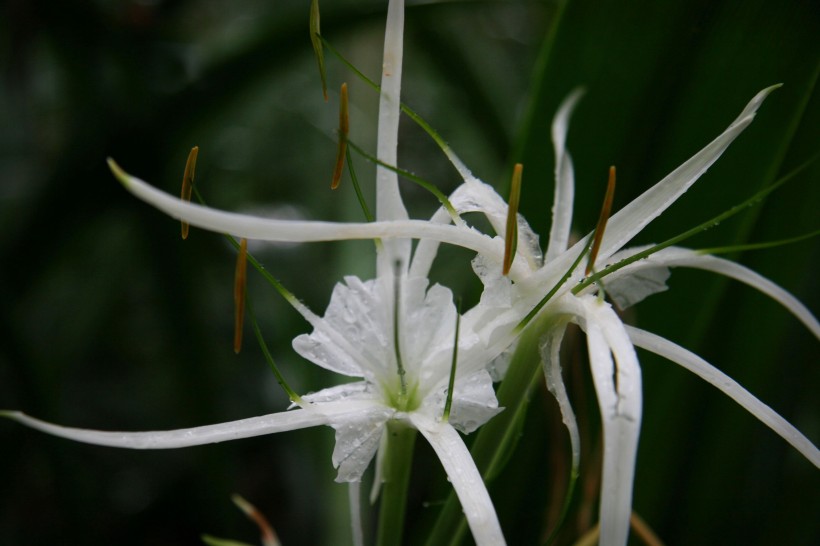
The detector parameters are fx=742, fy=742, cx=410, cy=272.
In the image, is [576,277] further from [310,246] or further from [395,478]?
[310,246]

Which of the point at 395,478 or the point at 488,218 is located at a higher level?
the point at 488,218

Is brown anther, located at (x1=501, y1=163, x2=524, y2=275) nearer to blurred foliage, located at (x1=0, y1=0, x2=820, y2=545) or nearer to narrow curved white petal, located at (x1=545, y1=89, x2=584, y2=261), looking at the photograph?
narrow curved white petal, located at (x1=545, y1=89, x2=584, y2=261)

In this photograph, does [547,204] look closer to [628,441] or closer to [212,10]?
[628,441]

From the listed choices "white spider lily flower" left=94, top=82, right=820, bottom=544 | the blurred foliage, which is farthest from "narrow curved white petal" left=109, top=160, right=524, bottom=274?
the blurred foliage

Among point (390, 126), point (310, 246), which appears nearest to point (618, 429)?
point (390, 126)

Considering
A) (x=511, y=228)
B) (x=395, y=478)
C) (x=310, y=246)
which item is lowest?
(x=395, y=478)

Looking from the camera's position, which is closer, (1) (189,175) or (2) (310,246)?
(1) (189,175)

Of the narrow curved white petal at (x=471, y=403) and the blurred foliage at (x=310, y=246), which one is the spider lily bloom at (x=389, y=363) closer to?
the narrow curved white petal at (x=471, y=403)
